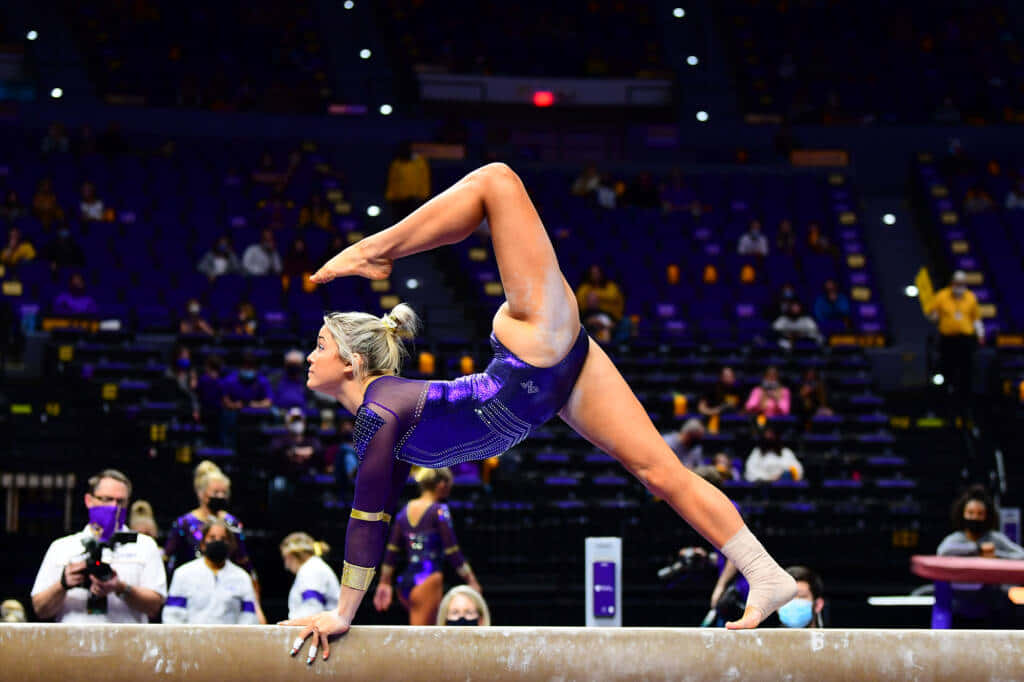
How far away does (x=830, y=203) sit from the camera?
55.6 ft

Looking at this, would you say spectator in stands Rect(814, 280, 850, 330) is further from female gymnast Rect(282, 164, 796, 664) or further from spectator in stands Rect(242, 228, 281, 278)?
female gymnast Rect(282, 164, 796, 664)

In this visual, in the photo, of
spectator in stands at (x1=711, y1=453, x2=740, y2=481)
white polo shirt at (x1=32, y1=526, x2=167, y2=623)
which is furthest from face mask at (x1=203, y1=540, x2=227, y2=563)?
spectator in stands at (x1=711, y1=453, x2=740, y2=481)

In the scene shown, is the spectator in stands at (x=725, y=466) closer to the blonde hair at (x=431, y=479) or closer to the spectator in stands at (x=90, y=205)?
the blonde hair at (x=431, y=479)

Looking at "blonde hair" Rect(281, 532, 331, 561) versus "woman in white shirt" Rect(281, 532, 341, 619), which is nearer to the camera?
"woman in white shirt" Rect(281, 532, 341, 619)

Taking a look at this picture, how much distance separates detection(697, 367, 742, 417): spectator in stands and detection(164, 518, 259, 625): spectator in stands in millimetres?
6562

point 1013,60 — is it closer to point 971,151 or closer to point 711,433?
point 971,151

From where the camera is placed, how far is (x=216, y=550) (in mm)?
5668

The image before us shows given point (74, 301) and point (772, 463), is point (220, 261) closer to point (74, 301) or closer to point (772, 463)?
point (74, 301)

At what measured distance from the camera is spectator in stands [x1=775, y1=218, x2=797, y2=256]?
15766 millimetres

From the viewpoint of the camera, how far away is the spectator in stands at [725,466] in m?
10.2

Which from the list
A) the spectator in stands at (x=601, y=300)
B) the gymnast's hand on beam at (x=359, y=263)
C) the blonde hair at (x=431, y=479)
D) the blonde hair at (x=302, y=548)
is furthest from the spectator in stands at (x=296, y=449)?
the gymnast's hand on beam at (x=359, y=263)

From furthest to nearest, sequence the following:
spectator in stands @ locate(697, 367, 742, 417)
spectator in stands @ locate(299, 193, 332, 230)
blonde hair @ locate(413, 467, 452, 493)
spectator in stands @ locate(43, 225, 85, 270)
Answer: spectator in stands @ locate(299, 193, 332, 230), spectator in stands @ locate(43, 225, 85, 270), spectator in stands @ locate(697, 367, 742, 417), blonde hair @ locate(413, 467, 452, 493)

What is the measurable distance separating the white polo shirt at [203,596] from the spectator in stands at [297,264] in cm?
827

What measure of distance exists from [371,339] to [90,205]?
11.8m
